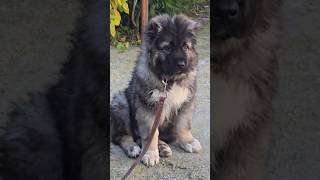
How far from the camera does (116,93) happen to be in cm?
224

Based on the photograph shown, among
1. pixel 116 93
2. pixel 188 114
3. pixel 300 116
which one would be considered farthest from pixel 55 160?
pixel 300 116

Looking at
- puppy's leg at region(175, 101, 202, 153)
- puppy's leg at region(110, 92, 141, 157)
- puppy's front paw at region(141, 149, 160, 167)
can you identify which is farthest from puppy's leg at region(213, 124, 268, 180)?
puppy's leg at region(110, 92, 141, 157)

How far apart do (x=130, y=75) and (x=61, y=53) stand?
28cm

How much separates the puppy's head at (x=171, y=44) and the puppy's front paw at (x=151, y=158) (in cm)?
30

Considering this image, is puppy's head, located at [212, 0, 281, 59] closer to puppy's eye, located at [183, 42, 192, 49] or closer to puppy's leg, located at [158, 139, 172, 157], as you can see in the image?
puppy's eye, located at [183, 42, 192, 49]

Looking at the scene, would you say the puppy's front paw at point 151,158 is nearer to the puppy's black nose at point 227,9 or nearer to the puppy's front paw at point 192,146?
the puppy's front paw at point 192,146

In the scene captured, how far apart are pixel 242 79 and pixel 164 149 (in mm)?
400

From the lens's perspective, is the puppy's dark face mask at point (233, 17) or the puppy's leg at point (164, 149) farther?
the puppy's leg at point (164, 149)

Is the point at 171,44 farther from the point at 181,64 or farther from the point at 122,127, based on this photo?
the point at 122,127

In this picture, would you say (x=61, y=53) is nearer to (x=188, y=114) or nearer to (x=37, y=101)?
(x=37, y=101)

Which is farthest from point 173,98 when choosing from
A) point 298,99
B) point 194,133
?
point 298,99

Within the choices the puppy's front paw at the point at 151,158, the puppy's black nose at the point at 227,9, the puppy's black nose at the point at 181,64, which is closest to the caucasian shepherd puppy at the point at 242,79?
the puppy's black nose at the point at 227,9

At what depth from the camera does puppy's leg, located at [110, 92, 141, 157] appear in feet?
7.41

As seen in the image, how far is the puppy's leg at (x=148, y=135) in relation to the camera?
Result: 2.24 m
